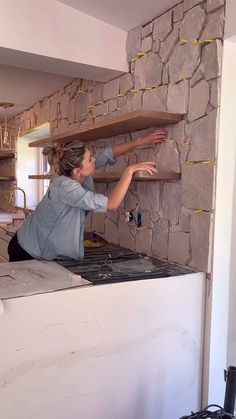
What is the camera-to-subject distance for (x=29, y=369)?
5.05ft

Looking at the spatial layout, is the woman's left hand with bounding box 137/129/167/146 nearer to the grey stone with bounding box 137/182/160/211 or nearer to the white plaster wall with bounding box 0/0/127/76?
the grey stone with bounding box 137/182/160/211

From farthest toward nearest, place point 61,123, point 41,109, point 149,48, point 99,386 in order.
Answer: point 41,109 < point 61,123 < point 149,48 < point 99,386

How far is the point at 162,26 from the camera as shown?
2.13 m

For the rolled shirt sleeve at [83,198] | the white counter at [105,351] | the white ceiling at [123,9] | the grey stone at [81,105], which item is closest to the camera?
the white counter at [105,351]

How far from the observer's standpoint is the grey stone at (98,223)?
2.90m

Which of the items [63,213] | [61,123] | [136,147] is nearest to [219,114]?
[136,147]

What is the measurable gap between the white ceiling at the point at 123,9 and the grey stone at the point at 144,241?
4.00 ft

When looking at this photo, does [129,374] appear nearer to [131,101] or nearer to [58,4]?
[131,101]

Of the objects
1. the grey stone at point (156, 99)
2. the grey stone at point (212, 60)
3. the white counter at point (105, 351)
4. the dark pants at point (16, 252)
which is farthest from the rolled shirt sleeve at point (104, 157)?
the white counter at point (105, 351)

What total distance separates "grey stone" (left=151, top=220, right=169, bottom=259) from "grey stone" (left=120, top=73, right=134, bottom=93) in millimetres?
906

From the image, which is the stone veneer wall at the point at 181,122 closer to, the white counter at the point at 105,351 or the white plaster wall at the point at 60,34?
the white plaster wall at the point at 60,34

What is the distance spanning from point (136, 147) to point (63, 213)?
0.63 meters

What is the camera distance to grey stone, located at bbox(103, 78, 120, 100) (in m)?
2.63

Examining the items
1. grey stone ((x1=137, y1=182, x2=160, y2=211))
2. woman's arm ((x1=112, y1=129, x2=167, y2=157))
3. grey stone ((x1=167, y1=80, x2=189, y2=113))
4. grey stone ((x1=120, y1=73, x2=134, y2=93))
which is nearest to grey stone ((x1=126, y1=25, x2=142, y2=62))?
grey stone ((x1=120, y1=73, x2=134, y2=93))
